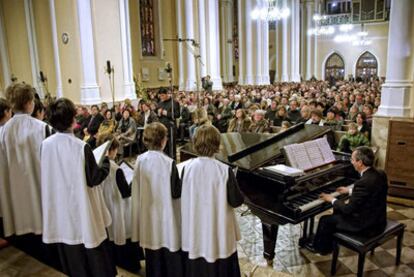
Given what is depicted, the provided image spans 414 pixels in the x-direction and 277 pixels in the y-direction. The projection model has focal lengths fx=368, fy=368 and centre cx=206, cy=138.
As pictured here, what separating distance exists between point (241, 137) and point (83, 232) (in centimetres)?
298

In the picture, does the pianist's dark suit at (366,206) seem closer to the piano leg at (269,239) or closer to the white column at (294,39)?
the piano leg at (269,239)

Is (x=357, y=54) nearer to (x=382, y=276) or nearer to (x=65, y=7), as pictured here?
(x=65, y=7)

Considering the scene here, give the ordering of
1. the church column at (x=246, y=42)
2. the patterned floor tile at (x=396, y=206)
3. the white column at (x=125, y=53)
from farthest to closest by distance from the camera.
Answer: the church column at (x=246, y=42) → the white column at (x=125, y=53) → the patterned floor tile at (x=396, y=206)

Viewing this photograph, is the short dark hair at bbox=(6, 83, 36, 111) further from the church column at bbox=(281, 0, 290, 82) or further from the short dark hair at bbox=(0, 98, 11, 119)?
the church column at bbox=(281, 0, 290, 82)

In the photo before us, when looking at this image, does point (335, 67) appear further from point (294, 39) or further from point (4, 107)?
point (4, 107)

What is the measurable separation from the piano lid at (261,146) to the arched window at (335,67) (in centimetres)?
2781

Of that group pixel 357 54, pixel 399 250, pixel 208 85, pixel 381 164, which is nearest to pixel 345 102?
pixel 381 164

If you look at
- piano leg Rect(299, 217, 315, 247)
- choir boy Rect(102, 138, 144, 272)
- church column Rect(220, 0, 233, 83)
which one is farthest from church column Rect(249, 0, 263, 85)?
choir boy Rect(102, 138, 144, 272)

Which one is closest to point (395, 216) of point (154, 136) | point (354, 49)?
point (154, 136)

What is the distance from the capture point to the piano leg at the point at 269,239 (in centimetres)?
348

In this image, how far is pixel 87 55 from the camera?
9.48m

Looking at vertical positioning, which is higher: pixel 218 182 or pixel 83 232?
pixel 218 182

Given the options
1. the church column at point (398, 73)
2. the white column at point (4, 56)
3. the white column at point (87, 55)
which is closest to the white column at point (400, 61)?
the church column at point (398, 73)

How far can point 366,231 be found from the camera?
3.17 m
